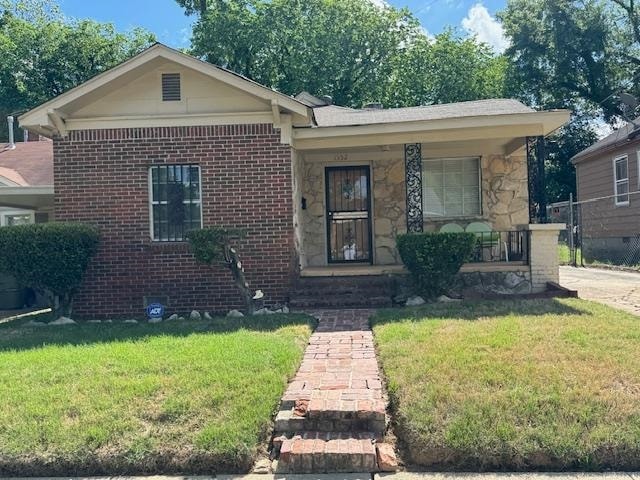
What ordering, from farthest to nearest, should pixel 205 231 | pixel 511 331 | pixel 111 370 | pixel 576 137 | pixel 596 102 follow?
1. pixel 576 137
2. pixel 596 102
3. pixel 205 231
4. pixel 511 331
5. pixel 111 370

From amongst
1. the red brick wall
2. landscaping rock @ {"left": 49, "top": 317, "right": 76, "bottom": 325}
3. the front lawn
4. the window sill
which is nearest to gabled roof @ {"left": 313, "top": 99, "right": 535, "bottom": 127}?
the red brick wall

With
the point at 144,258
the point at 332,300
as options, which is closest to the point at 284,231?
the point at 332,300

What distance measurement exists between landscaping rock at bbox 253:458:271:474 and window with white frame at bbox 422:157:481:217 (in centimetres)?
813

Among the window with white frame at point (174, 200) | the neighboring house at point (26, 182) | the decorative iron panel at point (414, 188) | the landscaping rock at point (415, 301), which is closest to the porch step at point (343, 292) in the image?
the landscaping rock at point (415, 301)

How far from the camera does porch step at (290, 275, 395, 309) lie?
892 cm

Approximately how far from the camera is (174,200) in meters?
9.09

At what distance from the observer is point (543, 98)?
2953 cm

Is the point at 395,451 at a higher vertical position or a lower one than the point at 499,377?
lower

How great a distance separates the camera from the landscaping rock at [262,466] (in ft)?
11.8

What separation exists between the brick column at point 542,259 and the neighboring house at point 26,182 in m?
8.62

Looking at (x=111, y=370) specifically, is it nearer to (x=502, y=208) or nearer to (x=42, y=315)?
(x=42, y=315)

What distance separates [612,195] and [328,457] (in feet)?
54.2

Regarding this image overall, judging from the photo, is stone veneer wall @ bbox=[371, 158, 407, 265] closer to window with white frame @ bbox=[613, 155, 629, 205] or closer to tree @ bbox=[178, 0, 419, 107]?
window with white frame @ bbox=[613, 155, 629, 205]

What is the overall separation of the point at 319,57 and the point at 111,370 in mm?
22419
